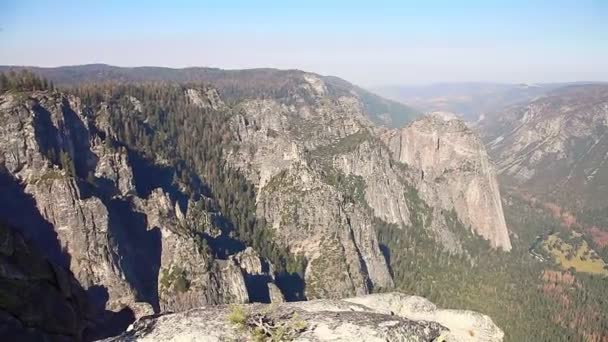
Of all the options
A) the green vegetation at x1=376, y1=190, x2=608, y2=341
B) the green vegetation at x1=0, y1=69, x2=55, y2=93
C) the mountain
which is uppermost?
the green vegetation at x1=0, y1=69, x2=55, y2=93

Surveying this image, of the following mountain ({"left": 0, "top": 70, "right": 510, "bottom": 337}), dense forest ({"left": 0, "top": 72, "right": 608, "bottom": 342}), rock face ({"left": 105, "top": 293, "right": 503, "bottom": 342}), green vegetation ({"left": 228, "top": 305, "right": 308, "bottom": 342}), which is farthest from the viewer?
dense forest ({"left": 0, "top": 72, "right": 608, "bottom": 342})

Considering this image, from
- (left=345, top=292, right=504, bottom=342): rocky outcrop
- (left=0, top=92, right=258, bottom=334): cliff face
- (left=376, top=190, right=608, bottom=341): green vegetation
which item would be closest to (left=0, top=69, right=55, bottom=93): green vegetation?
(left=0, top=92, right=258, bottom=334): cliff face

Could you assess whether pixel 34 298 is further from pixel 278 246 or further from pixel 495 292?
pixel 495 292

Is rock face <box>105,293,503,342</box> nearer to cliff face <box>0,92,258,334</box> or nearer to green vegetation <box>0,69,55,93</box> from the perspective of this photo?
cliff face <box>0,92,258,334</box>

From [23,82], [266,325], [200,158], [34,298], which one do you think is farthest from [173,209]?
[266,325]

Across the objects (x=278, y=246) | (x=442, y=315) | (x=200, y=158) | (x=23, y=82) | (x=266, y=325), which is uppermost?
(x=23, y=82)

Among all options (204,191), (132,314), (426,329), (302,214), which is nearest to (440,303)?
(302,214)

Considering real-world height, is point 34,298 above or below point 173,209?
above

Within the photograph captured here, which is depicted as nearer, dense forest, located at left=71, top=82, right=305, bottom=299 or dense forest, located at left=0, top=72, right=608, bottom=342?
dense forest, located at left=71, top=82, right=305, bottom=299

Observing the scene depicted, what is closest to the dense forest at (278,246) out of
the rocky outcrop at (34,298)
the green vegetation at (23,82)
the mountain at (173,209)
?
the green vegetation at (23,82)

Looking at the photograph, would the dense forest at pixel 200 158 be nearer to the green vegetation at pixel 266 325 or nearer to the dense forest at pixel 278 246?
the dense forest at pixel 278 246
